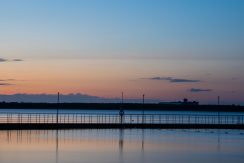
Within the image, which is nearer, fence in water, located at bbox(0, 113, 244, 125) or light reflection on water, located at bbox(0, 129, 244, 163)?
light reflection on water, located at bbox(0, 129, 244, 163)

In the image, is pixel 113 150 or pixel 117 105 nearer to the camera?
pixel 113 150

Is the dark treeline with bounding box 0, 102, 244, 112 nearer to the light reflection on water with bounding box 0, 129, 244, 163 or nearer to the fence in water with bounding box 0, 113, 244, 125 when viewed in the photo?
the fence in water with bounding box 0, 113, 244, 125

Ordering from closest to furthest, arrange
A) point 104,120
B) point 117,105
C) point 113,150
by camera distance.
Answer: point 113,150 → point 104,120 → point 117,105

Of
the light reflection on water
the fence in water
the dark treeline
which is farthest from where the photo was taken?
the dark treeline

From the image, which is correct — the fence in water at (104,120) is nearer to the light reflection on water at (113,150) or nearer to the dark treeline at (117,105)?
the light reflection on water at (113,150)

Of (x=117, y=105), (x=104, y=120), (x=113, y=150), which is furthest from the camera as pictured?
(x=117, y=105)

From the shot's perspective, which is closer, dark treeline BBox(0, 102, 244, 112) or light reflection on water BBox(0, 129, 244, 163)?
light reflection on water BBox(0, 129, 244, 163)

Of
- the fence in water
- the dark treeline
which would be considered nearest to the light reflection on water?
the fence in water

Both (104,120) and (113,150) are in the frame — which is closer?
(113,150)

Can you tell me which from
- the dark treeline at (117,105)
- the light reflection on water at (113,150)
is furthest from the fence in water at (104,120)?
the dark treeline at (117,105)

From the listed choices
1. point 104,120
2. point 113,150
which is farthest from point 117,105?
point 113,150

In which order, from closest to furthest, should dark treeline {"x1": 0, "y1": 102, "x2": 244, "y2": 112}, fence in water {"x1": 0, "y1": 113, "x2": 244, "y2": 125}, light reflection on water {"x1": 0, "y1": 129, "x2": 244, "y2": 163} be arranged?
light reflection on water {"x1": 0, "y1": 129, "x2": 244, "y2": 163} → fence in water {"x1": 0, "y1": 113, "x2": 244, "y2": 125} → dark treeline {"x1": 0, "y1": 102, "x2": 244, "y2": 112}

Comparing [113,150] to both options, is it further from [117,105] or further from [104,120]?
[117,105]

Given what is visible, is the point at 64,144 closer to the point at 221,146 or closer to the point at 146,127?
the point at 221,146
